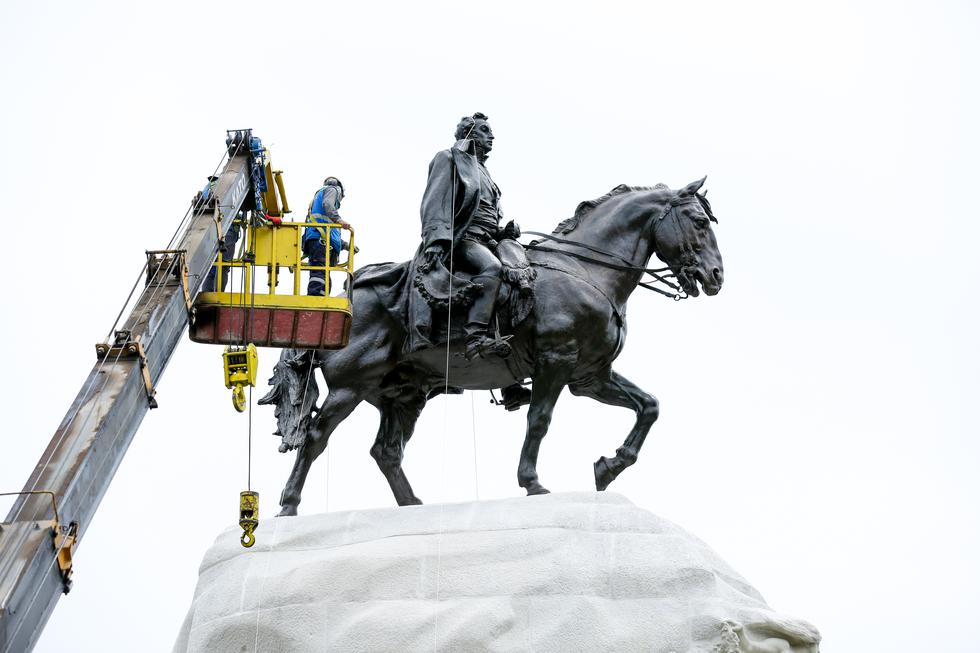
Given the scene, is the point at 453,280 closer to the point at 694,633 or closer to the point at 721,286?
the point at 721,286

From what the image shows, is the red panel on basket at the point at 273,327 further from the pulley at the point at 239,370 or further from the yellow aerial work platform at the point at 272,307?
the pulley at the point at 239,370

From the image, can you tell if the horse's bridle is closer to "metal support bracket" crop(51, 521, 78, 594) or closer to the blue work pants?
the blue work pants

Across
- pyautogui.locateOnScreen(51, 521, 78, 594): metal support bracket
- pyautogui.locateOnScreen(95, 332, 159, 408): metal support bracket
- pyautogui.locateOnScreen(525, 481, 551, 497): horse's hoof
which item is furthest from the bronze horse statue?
pyautogui.locateOnScreen(51, 521, 78, 594): metal support bracket

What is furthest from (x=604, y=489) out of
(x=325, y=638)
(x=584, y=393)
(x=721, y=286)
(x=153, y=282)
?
(x=153, y=282)

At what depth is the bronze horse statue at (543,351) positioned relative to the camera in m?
19.2

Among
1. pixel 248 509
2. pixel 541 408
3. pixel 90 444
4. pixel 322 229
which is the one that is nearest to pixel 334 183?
pixel 322 229

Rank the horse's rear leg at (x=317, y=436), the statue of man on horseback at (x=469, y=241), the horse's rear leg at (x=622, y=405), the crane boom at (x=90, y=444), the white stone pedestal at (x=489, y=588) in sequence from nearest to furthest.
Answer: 1. the crane boom at (x=90, y=444)
2. the white stone pedestal at (x=489, y=588)
3. the statue of man on horseback at (x=469, y=241)
4. the horse's rear leg at (x=317, y=436)
5. the horse's rear leg at (x=622, y=405)

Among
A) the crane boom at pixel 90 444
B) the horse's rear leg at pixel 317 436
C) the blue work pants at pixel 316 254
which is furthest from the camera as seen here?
the blue work pants at pixel 316 254

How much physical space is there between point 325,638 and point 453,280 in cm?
401

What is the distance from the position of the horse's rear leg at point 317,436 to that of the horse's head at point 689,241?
3.61 m

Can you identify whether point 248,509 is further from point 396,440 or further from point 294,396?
point 396,440

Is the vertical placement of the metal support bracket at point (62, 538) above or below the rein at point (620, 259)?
Answer: below

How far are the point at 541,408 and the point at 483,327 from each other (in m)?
0.99

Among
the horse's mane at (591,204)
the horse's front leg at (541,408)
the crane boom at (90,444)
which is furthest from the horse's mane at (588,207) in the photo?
the crane boom at (90,444)
